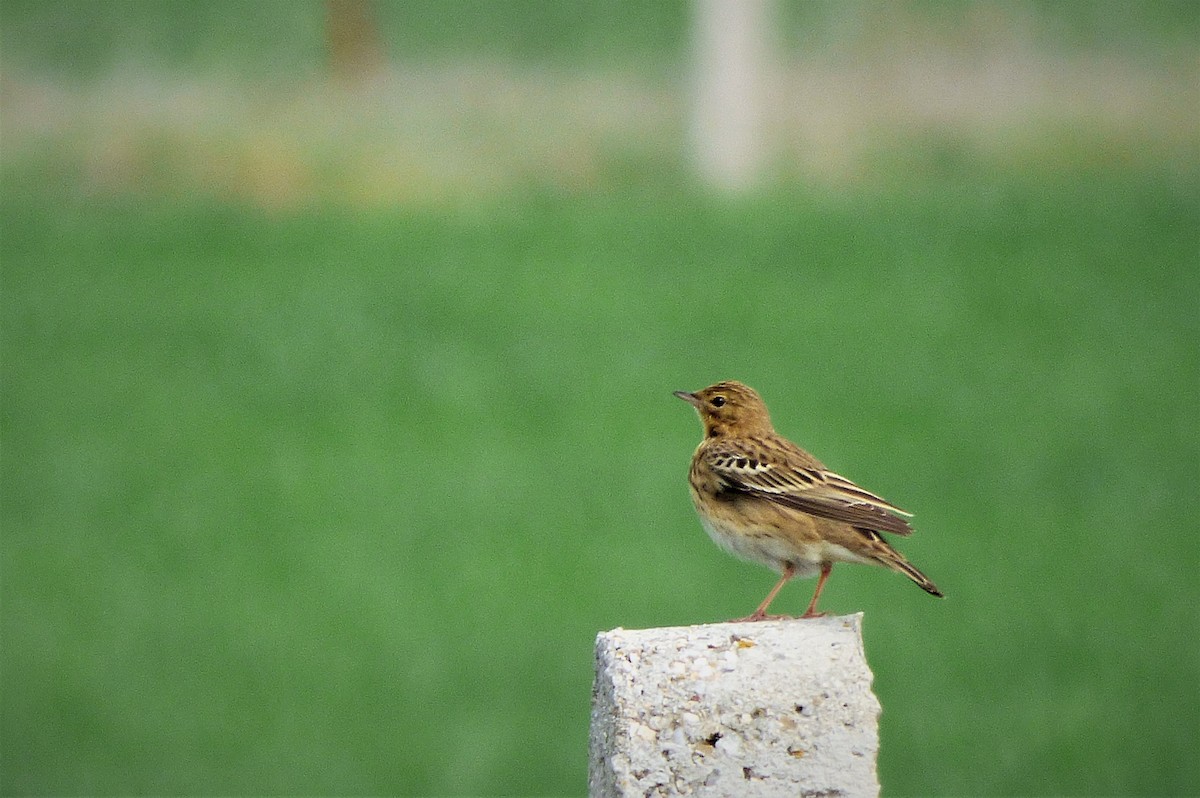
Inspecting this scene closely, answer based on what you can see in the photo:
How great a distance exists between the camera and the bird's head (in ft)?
19.8

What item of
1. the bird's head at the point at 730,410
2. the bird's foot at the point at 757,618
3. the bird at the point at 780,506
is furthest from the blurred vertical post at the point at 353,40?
the bird's foot at the point at 757,618

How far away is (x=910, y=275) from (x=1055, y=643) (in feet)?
32.0

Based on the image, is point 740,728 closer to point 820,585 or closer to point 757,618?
point 757,618

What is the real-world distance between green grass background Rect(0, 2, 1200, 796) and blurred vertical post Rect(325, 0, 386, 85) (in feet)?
6.58

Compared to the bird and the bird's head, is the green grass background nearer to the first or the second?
the bird's head

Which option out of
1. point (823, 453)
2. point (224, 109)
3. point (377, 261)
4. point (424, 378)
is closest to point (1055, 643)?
point (823, 453)

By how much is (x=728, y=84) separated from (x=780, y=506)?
22.4 meters

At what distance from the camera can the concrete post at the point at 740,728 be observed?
4.15 m

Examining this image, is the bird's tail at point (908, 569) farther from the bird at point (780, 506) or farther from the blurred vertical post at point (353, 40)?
the blurred vertical post at point (353, 40)

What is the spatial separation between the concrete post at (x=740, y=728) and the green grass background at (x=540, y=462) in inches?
380

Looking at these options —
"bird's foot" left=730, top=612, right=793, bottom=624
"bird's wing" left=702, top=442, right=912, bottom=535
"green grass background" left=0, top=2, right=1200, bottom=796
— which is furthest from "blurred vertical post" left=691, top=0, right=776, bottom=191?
"bird's foot" left=730, top=612, right=793, bottom=624

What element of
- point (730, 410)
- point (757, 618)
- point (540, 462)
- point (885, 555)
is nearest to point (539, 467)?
point (540, 462)

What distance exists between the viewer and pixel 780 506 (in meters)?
5.62

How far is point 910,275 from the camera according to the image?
25156 mm
